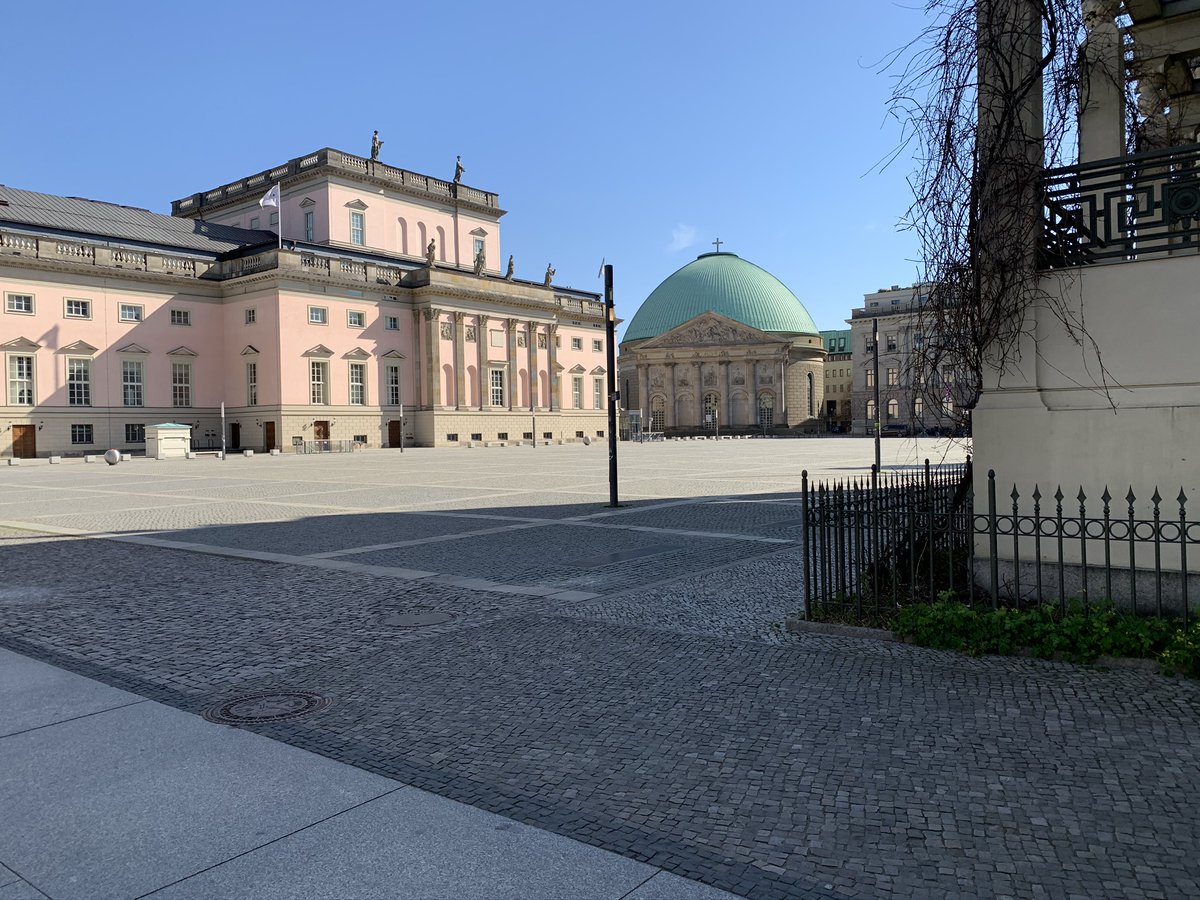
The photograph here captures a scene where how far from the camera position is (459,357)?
218 feet

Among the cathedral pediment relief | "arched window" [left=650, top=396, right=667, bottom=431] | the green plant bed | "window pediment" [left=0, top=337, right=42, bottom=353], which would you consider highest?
the cathedral pediment relief

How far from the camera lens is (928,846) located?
3.41 meters

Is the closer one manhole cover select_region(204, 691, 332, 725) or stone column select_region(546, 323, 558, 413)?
manhole cover select_region(204, 691, 332, 725)

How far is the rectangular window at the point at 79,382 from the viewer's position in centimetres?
4988

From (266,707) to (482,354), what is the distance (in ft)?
213

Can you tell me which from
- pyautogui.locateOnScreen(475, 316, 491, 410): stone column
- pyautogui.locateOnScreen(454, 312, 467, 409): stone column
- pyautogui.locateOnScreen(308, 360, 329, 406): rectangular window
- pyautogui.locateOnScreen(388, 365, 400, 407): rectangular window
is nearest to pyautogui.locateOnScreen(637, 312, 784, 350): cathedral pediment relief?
pyautogui.locateOnScreen(475, 316, 491, 410): stone column

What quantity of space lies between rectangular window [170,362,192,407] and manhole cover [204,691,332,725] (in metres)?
55.2

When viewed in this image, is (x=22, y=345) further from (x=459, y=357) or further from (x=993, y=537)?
(x=993, y=537)

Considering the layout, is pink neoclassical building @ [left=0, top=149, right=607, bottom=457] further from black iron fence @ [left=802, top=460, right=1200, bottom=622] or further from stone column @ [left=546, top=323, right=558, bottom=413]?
black iron fence @ [left=802, top=460, right=1200, bottom=622]

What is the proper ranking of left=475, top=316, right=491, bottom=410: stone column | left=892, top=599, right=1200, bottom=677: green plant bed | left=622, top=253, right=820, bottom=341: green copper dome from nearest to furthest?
left=892, top=599, right=1200, bottom=677: green plant bed, left=475, top=316, right=491, bottom=410: stone column, left=622, top=253, right=820, bottom=341: green copper dome

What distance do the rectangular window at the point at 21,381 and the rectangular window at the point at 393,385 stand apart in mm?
22037

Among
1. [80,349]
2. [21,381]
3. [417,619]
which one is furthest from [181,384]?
[417,619]

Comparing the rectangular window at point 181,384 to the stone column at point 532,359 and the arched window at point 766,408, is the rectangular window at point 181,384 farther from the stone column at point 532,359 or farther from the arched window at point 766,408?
the arched window at point 766,408

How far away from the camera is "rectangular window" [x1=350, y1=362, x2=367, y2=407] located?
60.1 m
